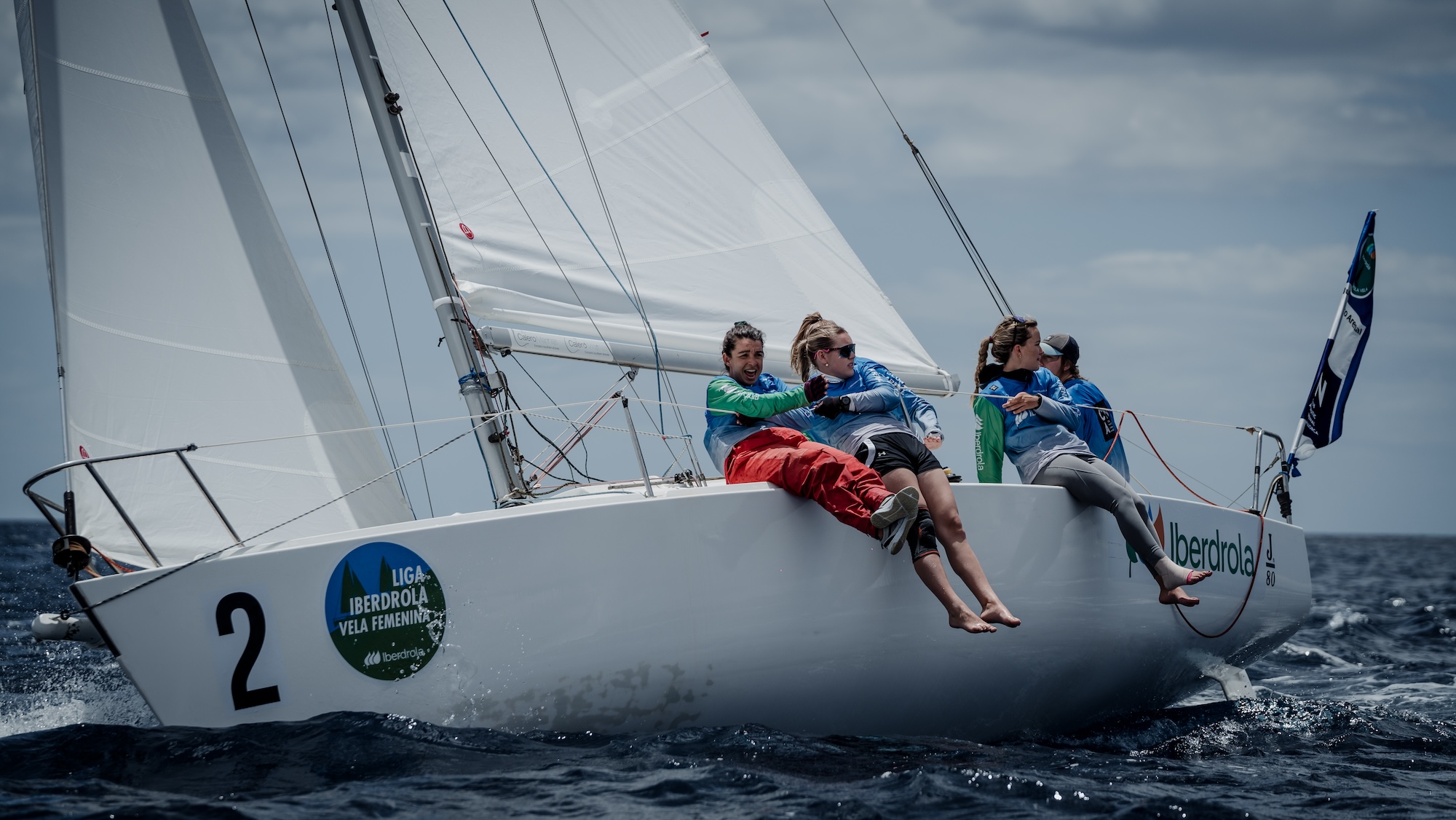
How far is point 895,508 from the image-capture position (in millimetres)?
3535

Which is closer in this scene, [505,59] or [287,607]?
[287,607]

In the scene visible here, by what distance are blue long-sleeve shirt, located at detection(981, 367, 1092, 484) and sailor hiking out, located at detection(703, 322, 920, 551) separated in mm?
978

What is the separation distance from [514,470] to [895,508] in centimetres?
205

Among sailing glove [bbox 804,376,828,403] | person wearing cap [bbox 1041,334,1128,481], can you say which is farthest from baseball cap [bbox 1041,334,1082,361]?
sailing glove [bbox 804,376,828,403]

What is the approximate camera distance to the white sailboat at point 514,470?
130 inches

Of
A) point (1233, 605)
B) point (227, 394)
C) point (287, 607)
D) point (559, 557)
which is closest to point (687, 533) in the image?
point (559, 557)

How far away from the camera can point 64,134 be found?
196 inches

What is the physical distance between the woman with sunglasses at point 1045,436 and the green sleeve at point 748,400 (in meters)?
1.03

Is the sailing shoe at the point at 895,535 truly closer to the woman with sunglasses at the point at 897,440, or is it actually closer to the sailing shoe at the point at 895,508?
the sailing shoe at the point at 895,508

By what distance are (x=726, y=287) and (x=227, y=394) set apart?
7.26 feet

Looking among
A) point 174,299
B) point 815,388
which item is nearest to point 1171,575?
point 815,388

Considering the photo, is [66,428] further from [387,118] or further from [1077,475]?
[1077,475]

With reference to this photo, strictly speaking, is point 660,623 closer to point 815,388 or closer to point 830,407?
point 815,388

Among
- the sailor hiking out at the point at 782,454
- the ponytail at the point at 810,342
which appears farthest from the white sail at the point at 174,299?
the ponytail at the point at 810,342
